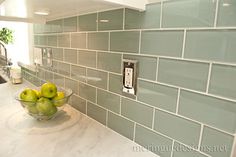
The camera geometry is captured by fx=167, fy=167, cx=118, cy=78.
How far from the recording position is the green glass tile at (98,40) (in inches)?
28.1

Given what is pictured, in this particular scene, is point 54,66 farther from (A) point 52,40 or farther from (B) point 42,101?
(B) point 42,101

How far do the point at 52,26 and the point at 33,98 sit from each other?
1.80ft

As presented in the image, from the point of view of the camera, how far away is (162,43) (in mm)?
521

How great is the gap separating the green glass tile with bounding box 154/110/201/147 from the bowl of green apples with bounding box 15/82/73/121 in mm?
472

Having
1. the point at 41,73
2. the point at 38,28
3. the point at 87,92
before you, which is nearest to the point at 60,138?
the point at 87,92

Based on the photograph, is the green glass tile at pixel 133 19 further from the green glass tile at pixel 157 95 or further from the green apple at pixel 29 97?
the green apple at pixel 29 97

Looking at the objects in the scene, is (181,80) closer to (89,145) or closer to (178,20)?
(178,20)

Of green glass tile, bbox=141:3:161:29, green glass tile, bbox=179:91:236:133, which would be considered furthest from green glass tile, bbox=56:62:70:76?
green glass tile, bbox=179:91:236:133

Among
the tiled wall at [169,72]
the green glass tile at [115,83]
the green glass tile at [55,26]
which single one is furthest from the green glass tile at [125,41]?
the green glass tile at [55,26]

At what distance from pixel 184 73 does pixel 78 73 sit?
1.94 feet

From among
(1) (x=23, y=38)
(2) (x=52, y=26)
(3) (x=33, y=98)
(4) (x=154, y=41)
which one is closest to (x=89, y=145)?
(3) (x=33, y=98)

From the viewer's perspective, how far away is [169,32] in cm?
50

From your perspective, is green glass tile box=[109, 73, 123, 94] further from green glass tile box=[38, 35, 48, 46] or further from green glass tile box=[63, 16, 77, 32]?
green glass tile box=[38, 35, 48, 46]

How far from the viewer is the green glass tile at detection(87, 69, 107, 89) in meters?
0.75
